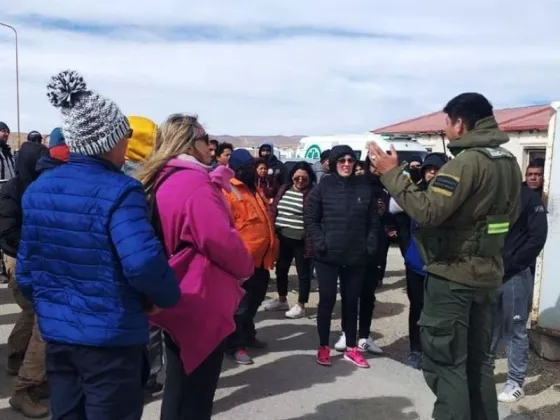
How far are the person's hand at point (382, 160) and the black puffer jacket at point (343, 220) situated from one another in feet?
5.92

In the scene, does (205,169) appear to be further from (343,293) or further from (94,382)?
(343,293)

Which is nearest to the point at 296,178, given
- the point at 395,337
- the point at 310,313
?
the point at 310,313

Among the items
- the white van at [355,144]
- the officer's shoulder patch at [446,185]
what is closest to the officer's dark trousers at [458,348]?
the officer's shoulder patch at [446,185]

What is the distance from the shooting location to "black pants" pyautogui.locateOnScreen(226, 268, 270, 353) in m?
5.12

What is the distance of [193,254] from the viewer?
277cm

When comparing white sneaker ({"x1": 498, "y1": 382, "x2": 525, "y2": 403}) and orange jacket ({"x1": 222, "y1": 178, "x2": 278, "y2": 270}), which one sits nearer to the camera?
white sneaker ({"x1": 498, "y1": 382, "x2": 525, "y2": 403})

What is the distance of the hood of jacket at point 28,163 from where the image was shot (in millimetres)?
3963

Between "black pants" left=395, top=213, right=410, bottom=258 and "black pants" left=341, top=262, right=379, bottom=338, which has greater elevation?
"black pants" left=395, top=213, right=410, bottom=258

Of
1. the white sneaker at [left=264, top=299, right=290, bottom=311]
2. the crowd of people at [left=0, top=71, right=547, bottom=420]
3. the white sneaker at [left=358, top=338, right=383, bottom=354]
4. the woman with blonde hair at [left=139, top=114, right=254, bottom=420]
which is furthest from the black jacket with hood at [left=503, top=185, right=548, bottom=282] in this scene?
the white sneaker at [left=264, top=299, right=290, bottom=311]

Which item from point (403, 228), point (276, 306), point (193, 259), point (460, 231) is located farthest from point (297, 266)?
point (193, 259)

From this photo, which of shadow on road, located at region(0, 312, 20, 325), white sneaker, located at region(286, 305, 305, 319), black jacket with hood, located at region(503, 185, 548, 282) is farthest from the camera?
white sneaker, located at region(286, 305, 305, 319)

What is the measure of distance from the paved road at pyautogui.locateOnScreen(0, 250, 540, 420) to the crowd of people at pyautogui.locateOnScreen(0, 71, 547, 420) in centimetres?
21

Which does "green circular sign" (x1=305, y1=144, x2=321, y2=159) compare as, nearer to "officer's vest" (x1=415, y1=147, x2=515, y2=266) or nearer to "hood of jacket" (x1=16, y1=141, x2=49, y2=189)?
"hood of jacket" (x1=16, y1=141, x2=49, y2=189)

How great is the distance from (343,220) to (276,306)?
245cm
